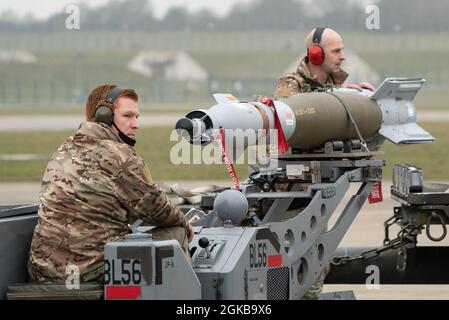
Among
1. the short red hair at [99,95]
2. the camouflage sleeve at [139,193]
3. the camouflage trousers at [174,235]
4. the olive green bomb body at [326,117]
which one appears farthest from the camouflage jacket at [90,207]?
the olive green bomb body at [326,117]

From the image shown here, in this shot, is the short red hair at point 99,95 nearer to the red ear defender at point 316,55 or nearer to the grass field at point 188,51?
the red ear defender at point 316,55

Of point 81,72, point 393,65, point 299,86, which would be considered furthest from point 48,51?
point 299,86

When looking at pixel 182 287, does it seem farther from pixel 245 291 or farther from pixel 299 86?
pixel 299 86

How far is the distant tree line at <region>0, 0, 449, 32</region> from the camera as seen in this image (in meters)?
84.6

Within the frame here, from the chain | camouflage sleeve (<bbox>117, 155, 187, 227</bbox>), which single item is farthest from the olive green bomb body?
camouflage sleeve (<bbox>117, 155, 187, 227</bbox>)

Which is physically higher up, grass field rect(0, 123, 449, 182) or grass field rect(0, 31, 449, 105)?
grass field rect(0, 123, 449, 182)

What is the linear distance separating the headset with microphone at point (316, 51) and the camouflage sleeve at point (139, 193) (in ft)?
11.5

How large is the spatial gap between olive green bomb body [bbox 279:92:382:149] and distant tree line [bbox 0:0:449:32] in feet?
228

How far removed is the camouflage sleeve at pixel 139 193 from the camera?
9125mm

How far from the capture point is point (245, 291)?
9.45 meters

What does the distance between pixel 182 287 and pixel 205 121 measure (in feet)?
5.24

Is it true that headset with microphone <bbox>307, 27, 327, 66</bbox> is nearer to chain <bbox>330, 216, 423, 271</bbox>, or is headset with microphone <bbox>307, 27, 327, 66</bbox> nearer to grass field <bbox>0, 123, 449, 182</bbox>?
chain <bbox>330, 216, 423, 271</bbox>

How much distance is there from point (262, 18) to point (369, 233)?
75.6 m

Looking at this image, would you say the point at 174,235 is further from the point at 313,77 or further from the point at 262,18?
the point at 262,18
